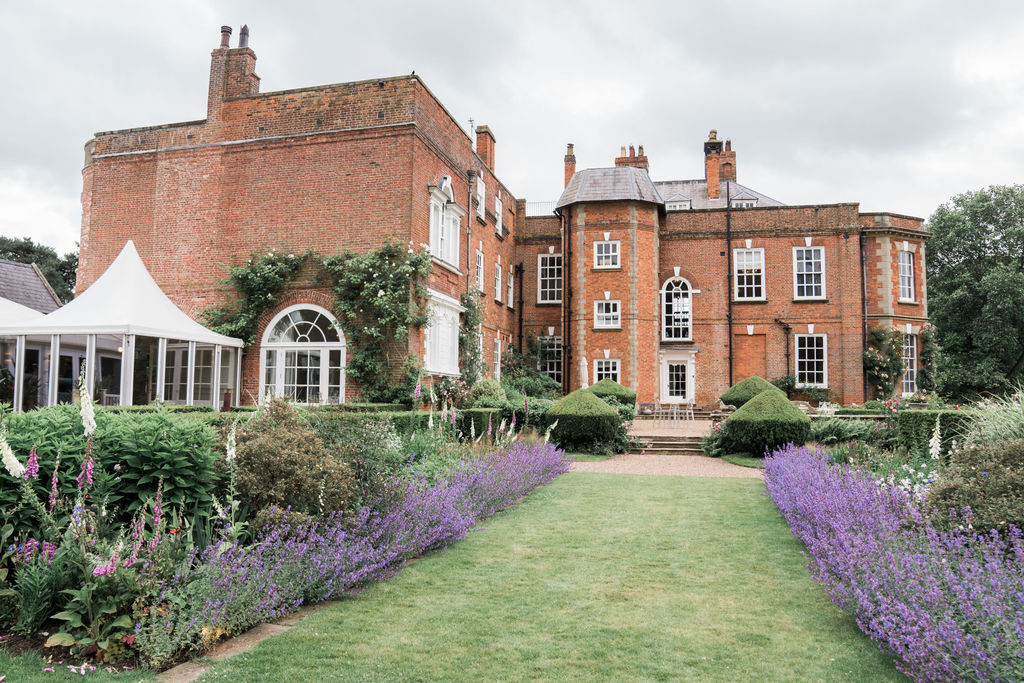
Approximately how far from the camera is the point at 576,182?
2602cm

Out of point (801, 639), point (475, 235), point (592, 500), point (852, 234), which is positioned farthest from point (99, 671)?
point (852, 234)

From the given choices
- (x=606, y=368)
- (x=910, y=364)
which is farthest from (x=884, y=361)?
(x=606, y=368)

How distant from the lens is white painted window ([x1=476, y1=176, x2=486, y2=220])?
837 inches

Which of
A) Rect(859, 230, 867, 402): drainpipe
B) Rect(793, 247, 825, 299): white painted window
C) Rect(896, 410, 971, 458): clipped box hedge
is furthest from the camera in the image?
Rect(793, 247, 825, 299): white painted window

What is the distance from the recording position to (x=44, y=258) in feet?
137

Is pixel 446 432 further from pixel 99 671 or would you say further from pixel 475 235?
pixel 475 235

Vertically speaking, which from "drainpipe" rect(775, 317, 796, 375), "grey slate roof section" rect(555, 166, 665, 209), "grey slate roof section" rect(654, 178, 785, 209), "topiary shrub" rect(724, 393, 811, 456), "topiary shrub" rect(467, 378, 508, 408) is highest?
"grey slate roof section" rect(654, 178, 785, 209)

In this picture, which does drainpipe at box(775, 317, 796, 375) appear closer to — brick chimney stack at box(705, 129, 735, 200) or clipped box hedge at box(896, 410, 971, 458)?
brick chimney stack at box(705, 129, 735, 200)

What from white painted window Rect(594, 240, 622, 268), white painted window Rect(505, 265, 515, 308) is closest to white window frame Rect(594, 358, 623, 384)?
white painted window Rect(594, 240, 622, 268)

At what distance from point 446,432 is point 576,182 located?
16.6m

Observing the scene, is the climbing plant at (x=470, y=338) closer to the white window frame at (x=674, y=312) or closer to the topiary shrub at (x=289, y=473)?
the white window frame at (x=674, y=312)

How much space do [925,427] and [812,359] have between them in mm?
14641

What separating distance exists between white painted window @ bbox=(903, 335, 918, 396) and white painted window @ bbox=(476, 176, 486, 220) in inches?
635

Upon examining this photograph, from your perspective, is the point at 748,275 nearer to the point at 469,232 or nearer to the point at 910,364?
the point at 910,364
